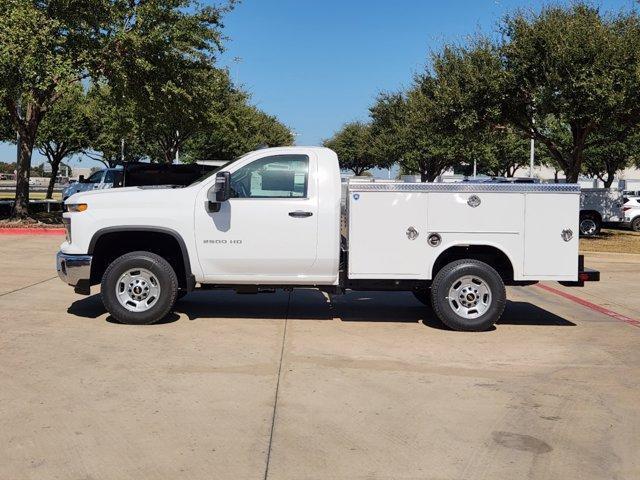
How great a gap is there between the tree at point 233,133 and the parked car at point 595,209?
1235 cm

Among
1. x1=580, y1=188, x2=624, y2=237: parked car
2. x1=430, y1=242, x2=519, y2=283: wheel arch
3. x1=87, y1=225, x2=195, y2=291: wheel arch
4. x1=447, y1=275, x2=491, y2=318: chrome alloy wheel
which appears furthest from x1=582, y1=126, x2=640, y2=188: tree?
x1=87, y1=225, x2=195, y2=291: wheel arch

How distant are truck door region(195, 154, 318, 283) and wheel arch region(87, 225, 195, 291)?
212mm

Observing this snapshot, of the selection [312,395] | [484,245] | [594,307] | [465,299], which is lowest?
[312,395]

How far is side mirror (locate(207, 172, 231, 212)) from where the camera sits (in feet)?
25.9

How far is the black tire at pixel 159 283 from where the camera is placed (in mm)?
8164

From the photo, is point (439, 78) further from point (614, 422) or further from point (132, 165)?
point (614, 422)

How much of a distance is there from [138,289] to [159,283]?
0.28 meters

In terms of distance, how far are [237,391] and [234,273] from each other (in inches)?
101

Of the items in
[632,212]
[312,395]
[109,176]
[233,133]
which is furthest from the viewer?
[233,133]

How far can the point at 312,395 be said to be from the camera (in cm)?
577

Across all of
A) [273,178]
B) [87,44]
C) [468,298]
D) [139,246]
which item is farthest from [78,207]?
[87,44]

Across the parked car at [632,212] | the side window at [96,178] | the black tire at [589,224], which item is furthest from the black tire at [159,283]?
the parked car at [632,212]

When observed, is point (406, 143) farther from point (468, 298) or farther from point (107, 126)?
point (468, 298)

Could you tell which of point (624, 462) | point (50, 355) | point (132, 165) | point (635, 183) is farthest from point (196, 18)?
point (635, 183)
